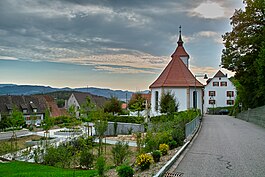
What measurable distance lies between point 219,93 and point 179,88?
32624 millimetres

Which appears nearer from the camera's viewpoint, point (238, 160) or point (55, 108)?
point (238, 160)

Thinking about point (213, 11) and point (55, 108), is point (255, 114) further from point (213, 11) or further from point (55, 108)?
point (55, 108)

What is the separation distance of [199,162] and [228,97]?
70.4m

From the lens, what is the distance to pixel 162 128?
54.4 ft

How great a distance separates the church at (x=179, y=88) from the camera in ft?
160

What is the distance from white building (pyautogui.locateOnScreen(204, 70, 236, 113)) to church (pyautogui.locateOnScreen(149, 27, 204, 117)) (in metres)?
28.2

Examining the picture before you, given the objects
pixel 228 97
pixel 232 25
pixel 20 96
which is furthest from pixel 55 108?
pixel 232 25

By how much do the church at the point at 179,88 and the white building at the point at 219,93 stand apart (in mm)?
28240

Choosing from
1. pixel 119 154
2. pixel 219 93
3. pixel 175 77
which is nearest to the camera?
pixel 119 154

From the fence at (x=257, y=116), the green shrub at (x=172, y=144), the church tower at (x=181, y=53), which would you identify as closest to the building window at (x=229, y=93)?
the church tower at (x=181, y=53)

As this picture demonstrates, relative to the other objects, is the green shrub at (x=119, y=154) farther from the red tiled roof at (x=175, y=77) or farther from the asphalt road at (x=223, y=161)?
the red tiled roof at (x=175, y=77)

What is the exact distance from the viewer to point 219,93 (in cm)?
7819

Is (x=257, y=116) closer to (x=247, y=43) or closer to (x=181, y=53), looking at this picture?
(x=247, y=43)

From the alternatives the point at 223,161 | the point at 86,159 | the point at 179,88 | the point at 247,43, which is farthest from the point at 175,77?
the point at 223,161
